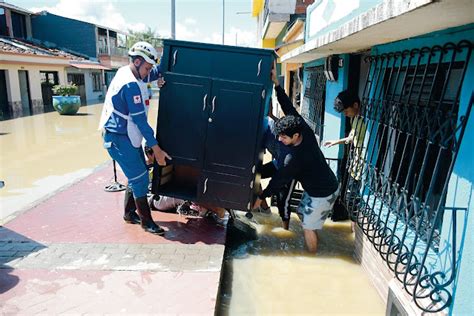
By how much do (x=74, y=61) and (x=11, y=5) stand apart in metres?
5.39

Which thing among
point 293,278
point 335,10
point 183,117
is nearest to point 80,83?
point 335,10

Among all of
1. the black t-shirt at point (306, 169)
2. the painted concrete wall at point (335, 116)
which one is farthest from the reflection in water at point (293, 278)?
the painted concrete wall at point (335, 116)

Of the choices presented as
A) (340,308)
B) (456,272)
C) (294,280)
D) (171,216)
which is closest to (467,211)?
(456,272)

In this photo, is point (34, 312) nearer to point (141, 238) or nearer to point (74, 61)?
point (141, 238)

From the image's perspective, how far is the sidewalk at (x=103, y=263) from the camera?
3.04m

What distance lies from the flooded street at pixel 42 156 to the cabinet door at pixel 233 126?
2.80m

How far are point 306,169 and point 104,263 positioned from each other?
2.13 m

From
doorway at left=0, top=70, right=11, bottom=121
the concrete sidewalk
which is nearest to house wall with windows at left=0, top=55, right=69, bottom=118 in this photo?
doorway at left=0, top=70, right=11, bottom=121

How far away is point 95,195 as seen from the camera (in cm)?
548

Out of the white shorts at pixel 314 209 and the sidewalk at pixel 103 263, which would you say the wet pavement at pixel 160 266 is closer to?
the sidewalk at pixel 103 263

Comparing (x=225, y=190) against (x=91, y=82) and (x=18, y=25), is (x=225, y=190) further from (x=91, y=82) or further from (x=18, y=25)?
(x=18, y=25)

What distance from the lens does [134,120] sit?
3924 mm

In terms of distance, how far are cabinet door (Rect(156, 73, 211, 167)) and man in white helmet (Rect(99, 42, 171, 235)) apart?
0.11 metres

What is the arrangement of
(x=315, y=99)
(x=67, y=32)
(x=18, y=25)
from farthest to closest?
(x=67, y=32), (x=18, y=25), (x=315, y=99)
